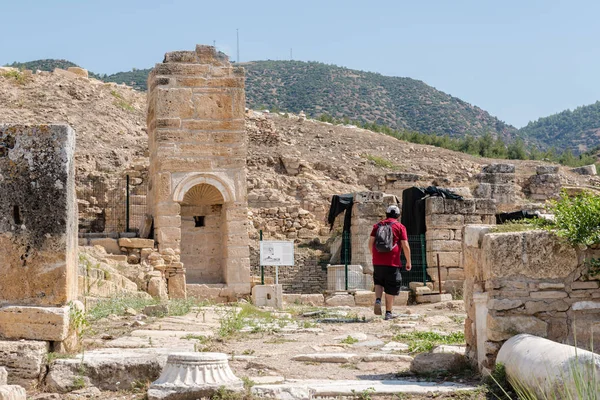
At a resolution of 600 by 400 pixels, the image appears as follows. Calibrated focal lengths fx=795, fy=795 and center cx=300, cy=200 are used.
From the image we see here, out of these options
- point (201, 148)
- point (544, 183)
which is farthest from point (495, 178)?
point (201, 148)

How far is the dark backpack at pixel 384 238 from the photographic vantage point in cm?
1059

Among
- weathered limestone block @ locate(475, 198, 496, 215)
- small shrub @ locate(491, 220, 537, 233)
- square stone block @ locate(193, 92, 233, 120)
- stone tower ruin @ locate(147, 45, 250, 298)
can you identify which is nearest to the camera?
small shrub @ locate(491, 220, 537, 233)

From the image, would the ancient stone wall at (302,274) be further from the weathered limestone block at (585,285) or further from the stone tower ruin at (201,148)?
the weathered limestone block at (585,285)

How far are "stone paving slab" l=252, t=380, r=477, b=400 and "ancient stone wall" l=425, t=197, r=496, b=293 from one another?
37.2 ft

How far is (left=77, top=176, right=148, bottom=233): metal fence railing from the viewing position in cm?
1770

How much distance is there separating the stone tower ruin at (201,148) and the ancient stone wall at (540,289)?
9879 mm

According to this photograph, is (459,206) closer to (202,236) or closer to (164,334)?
(202,236)

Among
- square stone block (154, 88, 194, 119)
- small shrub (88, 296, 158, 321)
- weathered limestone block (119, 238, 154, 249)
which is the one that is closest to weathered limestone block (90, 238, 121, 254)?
weathered limestone block (119, 238, 154, 249)

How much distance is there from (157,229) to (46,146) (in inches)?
363

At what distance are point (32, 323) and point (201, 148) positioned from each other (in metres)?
9.58

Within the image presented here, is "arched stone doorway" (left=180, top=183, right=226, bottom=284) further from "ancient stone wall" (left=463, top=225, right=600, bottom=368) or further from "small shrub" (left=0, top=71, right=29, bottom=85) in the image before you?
"small shrub" (left=0, top=71, right=29, bottom=85)

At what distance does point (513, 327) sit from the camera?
5.89 m

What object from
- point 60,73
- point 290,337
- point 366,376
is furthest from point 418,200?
point 60,73

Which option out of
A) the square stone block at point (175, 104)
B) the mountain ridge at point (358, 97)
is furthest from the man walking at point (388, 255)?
the mountain ridge at point (358, 97)
